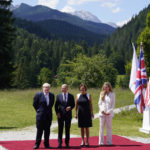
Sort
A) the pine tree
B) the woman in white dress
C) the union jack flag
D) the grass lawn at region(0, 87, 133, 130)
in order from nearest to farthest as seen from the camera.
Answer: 1. the woman in white dress
2. the union jack flag
3. the grass lawn at region(0, 87, 133, 130)
4. the pine tree

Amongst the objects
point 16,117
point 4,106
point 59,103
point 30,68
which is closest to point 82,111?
point 59,103

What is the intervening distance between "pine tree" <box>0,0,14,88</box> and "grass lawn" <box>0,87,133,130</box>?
8.66 m

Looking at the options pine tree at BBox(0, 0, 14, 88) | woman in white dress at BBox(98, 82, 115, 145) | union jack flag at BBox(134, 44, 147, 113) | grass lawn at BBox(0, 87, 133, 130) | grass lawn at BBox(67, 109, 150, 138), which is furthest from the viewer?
pine tree at BBox(0, 0, 14, 88)

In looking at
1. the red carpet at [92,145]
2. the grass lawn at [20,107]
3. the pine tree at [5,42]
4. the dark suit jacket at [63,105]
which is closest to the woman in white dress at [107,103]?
the red carpet at [92,145]

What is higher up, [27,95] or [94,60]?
[94,60]

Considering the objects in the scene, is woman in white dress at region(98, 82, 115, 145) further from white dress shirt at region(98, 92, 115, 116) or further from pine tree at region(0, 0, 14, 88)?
pine tree at region(0, 0, 14, 88)

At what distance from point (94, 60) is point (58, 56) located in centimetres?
11464

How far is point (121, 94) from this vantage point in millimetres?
33719

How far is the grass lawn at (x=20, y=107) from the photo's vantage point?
19.3 meters

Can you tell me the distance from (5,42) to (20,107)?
18811 millimetres

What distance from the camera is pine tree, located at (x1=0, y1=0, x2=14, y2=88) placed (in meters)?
43.9

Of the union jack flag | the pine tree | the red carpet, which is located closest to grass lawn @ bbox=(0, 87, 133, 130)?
the red carpet

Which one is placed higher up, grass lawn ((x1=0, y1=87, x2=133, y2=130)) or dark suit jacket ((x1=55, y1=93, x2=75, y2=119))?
dark suit jacket ((x1=55, y1=93, x2=75, y2=119))

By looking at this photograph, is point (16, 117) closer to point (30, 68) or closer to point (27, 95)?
point (27, 95)
